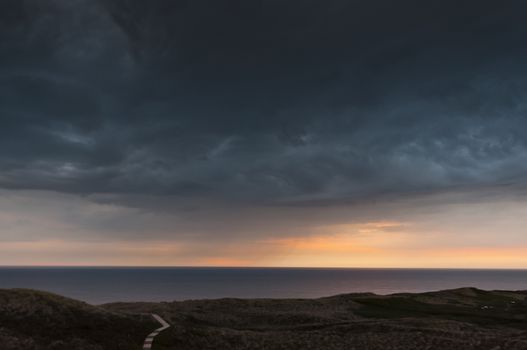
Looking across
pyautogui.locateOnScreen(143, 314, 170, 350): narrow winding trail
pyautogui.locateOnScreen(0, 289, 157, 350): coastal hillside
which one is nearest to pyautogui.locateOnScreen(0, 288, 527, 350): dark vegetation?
pyautogui.locateOnScreen(0, 289, 157, 350): coastal hillside

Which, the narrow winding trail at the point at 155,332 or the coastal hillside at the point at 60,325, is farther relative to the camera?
the narrow winding trail at the point at 155,332

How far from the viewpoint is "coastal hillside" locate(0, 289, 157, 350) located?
3491 cm

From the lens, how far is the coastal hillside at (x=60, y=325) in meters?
34.9

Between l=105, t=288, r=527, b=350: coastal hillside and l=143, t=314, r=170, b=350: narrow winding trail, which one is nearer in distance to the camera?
l=143, t=314, r=170, b=350: narrow winding trail

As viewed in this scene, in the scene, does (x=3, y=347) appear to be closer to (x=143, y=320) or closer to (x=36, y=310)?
(x=36, y=310)

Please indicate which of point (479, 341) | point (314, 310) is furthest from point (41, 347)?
point (314, 310)

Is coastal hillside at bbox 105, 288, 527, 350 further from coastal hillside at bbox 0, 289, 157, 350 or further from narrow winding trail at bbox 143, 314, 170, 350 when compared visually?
coastal hillside at bbox 0, 289, 157, 350

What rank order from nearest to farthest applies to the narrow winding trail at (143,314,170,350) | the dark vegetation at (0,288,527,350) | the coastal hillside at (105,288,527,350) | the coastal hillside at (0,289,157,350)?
the coastal hillside at (0,289,157,350)
the narrow winding trail at (143,314,170,350)
the dark vegetation at (0,288,527,350)
the coastal hillside at (105,288,527,350)

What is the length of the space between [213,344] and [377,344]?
15.3 m

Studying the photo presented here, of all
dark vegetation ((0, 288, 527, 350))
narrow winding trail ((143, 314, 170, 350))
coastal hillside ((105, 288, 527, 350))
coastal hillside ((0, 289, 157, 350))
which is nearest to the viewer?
coastal hillside ((0, 289, 157, 350))

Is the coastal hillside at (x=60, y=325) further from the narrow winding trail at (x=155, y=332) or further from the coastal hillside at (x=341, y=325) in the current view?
the coastal hillside at (x=341, y=325)

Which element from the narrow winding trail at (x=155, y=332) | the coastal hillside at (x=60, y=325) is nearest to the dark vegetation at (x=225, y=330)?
the coastal hillside at (x=60, y=325)

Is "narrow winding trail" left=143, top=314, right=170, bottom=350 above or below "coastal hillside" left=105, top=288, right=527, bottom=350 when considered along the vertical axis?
above

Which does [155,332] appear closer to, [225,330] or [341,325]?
[225,330]
